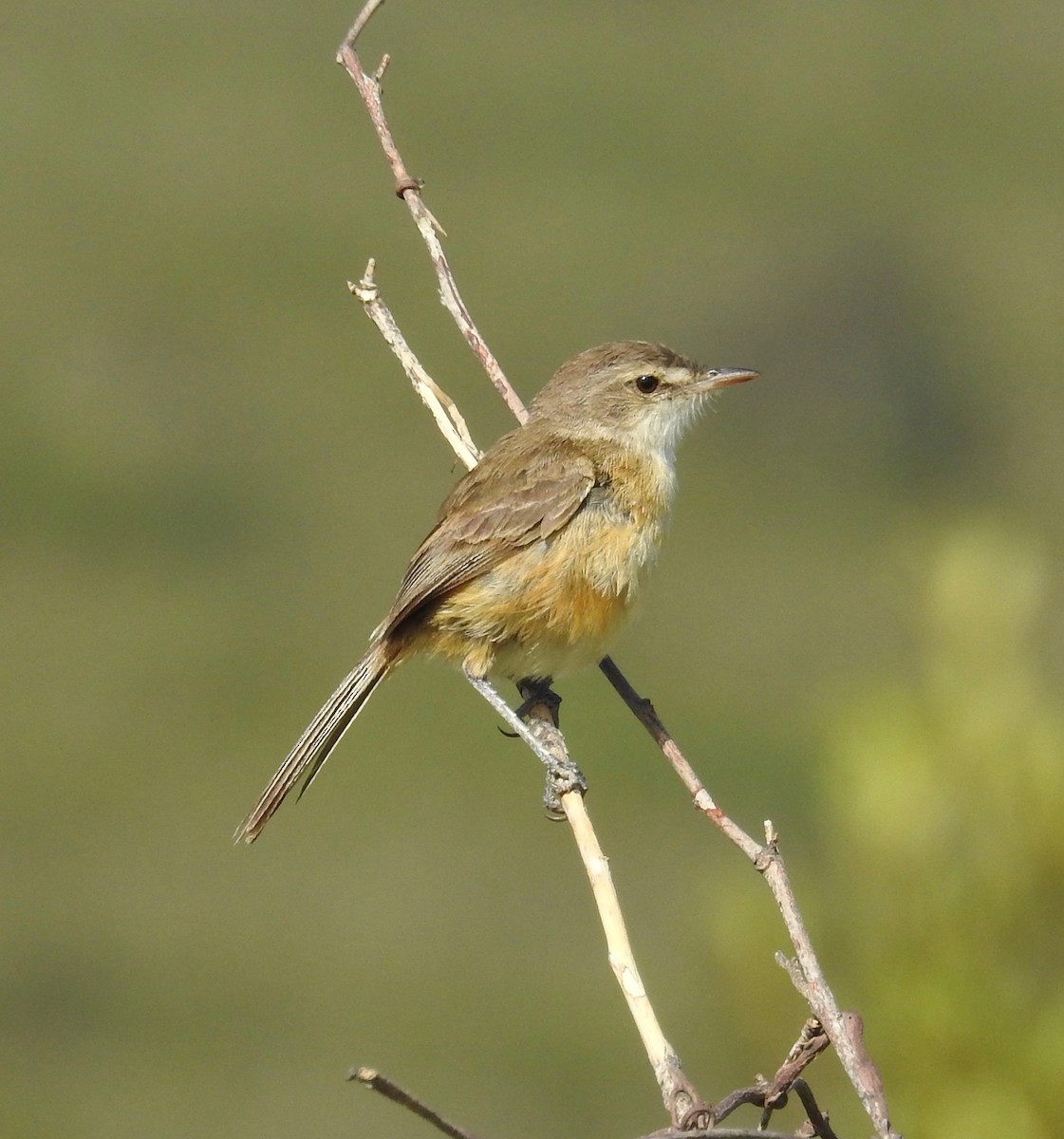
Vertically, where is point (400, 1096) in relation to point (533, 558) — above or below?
below

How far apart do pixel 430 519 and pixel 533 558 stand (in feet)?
36.0

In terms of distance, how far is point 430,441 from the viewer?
56.7 ft

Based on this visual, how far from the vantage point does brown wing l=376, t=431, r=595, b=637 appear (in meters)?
4.97

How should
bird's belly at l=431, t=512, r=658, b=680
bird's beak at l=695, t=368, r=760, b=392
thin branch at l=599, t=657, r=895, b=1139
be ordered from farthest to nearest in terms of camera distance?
bird's beak at l=695, t=368, r=760, b=392 < bird's belly at l=431, t=512, r=658, b=680 < thin branch at l=599, t=657, r=895, b=1139

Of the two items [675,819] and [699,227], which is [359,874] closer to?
[675,819]

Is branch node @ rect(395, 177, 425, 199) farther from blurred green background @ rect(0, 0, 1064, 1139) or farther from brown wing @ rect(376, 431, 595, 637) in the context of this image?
blurred green background @ rect(0, 0, 1064, 1139)

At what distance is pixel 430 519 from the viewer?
1591cm

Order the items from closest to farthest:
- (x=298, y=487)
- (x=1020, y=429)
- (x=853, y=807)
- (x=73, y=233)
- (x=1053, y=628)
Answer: (x=853, y=807) → (x=1053, y=628) → (x=298, y=487) → (x=1020, y=429) → (x=73, y=233)

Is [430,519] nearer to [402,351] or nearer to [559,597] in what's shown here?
[559,597]

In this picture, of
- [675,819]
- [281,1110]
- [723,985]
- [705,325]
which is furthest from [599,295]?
[723,985]

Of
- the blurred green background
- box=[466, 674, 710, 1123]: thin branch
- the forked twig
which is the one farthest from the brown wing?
the blurred green background

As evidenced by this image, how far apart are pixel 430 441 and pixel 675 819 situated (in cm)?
467

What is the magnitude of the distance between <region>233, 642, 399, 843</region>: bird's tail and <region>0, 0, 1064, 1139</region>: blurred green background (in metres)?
1.17

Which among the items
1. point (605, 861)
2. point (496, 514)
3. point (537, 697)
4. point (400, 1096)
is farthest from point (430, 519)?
point (400, 1096)
